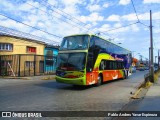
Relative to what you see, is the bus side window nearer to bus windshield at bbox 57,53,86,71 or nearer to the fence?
bus windshield at bbox 57,53,86,71

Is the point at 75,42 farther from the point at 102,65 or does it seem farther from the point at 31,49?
the point at 31,49

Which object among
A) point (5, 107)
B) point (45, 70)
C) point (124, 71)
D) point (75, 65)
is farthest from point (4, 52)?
point (5, 107)

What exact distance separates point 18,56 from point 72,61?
22.1 meters

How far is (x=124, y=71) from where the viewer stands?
3125 cm

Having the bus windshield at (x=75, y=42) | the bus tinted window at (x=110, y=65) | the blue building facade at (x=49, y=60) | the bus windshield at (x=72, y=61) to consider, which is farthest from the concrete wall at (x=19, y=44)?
the bus windshield at (x=72, y=61)

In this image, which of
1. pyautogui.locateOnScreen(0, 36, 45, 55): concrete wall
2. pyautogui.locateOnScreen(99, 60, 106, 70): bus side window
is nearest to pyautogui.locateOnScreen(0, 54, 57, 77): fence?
pyautogui.locateOnScreen(0, 36, 45, 55): concrete wall

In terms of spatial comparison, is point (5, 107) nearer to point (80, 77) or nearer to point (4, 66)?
point (80, 77)

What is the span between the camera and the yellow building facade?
38.3 metres

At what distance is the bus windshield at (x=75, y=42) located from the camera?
59.4ft

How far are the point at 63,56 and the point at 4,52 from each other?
78.9ft

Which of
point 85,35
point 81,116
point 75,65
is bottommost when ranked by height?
point 81,116

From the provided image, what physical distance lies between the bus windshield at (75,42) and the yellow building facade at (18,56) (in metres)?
18.2

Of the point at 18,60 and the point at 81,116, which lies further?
the point at 18,60

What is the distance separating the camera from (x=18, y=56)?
38.3 m
